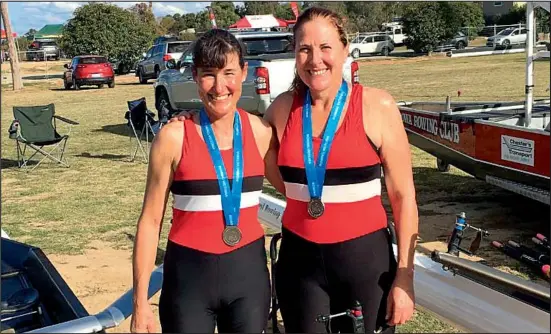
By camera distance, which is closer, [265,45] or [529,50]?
[529,50]

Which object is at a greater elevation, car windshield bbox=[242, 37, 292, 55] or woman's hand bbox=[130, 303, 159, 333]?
car windshield bbox=[242, 37, 292, 55]

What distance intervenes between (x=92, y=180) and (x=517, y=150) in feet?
18.9

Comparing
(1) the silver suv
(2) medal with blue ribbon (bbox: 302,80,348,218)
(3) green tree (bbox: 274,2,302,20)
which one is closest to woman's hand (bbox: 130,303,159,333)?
(2) medal with blue ribbon (bbox: 302,80,348,218)

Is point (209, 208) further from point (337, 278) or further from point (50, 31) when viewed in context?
point (50, 31)

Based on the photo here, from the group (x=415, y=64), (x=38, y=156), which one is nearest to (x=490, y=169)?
(x=38, y=156)

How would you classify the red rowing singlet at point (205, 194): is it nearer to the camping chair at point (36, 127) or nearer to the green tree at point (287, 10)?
the green tree at point (287, 10)

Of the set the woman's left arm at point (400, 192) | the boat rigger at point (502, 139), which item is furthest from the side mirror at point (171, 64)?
the woman's left arm at point (400, 192)

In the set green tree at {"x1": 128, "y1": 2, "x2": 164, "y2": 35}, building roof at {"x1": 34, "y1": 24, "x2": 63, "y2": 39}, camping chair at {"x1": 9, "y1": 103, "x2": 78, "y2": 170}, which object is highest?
green tree at {"x1": 128, "y1": 2, "x2": 164, "y2": 35}

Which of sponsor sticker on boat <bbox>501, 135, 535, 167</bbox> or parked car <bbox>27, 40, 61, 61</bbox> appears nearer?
parked car <bbox>27, 40, 61, 61</bbox>

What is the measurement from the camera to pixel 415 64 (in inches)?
936

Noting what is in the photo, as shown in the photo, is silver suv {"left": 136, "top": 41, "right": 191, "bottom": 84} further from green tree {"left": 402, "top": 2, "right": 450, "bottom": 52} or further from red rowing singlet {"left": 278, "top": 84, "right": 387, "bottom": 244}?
red rowing singlet {"left": 278, "top": 84, "right": 387, "bottom": 244}

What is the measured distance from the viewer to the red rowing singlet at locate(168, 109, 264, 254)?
75.3 inches

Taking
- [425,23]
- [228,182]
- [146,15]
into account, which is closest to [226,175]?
[228,182]

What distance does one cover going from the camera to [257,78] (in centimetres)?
951
